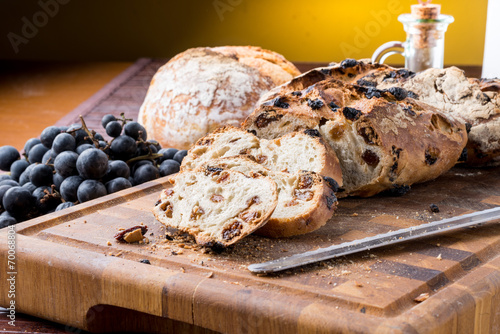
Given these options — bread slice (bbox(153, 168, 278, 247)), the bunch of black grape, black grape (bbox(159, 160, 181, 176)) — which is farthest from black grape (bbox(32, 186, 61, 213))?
bread slice (bbox(153, 168, 278, 247))

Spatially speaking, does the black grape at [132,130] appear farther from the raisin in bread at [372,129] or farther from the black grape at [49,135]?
the raisin in bread at [372,129]

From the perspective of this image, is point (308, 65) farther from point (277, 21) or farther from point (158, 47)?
point (158, 47)

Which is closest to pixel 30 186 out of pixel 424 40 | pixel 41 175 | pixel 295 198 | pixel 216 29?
pixel 41 175

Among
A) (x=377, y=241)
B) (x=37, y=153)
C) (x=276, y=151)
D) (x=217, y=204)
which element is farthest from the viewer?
(x=37, y=153)

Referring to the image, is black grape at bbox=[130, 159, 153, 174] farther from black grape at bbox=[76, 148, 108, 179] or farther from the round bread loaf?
the round bread loaf

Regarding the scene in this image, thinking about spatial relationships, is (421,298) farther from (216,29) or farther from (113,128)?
(216,29)
